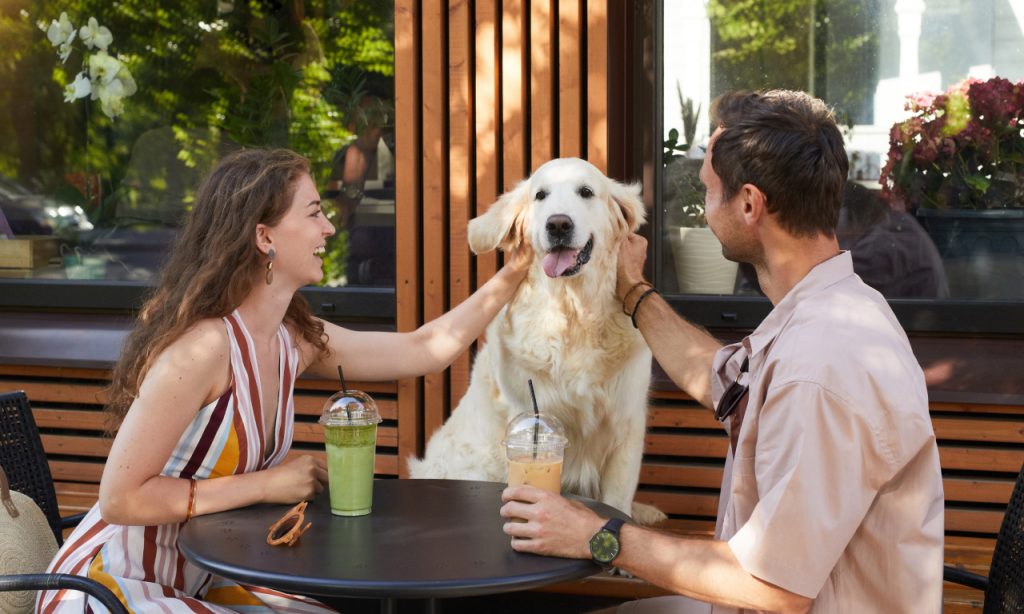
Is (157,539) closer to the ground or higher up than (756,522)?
closer to the ground

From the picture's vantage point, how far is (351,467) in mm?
2076

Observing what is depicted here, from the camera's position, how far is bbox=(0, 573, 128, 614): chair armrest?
1.95 meters

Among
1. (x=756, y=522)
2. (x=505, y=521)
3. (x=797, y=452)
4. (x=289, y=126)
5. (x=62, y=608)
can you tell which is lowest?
(x=62, y=608)

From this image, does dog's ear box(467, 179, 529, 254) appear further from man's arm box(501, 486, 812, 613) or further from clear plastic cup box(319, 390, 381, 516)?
man's arm box(501, 486, 812, 613)

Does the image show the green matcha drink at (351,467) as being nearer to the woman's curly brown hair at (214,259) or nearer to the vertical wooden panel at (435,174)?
the woman's curly brown hair at (214,259)

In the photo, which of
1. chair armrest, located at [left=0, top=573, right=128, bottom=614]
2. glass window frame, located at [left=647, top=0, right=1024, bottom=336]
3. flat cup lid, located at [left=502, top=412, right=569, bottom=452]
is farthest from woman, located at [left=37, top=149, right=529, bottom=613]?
glass window frame, located at [left=647, top=0, right=1024, bottom=336]

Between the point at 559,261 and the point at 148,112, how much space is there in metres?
2.82

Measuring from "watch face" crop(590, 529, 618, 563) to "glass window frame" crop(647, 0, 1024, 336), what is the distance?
7.56 feet

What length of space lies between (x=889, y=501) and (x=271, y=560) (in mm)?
1017

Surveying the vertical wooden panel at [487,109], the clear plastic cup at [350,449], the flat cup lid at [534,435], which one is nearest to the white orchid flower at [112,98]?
the vertical wooden panel at [487,109]

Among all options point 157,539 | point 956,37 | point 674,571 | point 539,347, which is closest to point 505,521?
point 674,571

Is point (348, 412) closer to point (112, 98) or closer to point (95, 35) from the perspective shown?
point (112, 98)

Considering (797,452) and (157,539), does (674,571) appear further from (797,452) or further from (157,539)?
(157,539)

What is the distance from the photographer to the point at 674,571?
5.85ft
